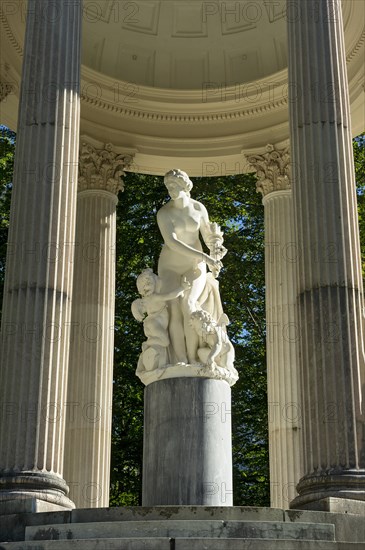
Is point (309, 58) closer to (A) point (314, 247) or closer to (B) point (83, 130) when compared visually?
(A) point (314, 247)

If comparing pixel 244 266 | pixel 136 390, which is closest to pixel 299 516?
pixel 136 390

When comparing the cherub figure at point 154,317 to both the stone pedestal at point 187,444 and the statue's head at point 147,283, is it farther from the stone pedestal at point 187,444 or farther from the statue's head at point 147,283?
the stone pedestal at point 187,444

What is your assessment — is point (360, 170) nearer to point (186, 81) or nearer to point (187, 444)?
point (186, 81)

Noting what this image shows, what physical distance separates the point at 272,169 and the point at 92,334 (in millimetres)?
11138

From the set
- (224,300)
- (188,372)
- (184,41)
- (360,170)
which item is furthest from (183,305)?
(360,170)

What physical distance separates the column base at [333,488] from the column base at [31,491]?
6.08m

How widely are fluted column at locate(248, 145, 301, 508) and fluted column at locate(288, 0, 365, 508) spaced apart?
29.8ft

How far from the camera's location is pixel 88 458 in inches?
1511

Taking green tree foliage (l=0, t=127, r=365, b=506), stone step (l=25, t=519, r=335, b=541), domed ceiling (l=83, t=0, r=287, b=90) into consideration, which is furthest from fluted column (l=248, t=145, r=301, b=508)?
stone step (l=25, t=519, r=335, b=541)

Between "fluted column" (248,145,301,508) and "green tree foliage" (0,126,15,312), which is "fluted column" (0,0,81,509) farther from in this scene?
"green tree foliage" (0,126,15,312)

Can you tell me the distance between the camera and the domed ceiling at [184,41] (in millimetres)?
44969

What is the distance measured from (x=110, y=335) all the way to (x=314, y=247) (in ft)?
51.2

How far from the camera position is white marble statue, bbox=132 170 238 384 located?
28.1 metres

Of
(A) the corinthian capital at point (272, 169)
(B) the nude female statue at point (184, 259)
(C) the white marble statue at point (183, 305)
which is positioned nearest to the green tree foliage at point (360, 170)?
(A) the corinthian capital at point (272, 169)
